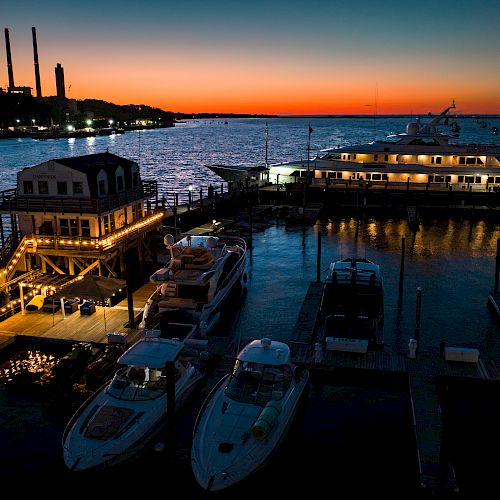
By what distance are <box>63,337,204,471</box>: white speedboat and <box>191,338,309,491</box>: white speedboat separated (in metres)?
1.37

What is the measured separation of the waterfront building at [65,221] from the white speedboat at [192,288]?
4181mm

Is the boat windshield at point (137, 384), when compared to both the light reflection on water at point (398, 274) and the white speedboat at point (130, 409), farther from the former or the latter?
the light reflection on water at point (398, 274)

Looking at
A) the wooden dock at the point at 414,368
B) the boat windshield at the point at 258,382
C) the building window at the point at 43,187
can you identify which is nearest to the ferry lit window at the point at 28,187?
the building window at the point at 43,187

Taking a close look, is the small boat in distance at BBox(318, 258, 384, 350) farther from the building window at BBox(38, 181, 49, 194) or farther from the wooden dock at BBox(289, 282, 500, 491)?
the building window at BBox(38, 181, 49, 194)

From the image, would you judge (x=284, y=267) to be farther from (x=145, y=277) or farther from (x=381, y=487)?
(x=381, y=487)

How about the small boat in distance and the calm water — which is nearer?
the calm water

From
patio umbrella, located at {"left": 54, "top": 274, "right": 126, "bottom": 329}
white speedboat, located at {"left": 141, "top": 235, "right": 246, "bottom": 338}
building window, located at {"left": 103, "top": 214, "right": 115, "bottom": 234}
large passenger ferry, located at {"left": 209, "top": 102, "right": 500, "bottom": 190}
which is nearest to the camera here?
white speedboat, located at {"left": 141, "top": 235, "right": 246, "bottom": 338}

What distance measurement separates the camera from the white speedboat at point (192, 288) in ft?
79.3

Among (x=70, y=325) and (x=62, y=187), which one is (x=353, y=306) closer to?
(x=70, y=325)

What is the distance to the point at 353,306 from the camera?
26484mm

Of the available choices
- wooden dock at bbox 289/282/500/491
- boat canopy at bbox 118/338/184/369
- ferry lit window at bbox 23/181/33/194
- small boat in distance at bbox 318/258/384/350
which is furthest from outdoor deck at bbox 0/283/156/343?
small boat in distance at bbox 318/258/384/350

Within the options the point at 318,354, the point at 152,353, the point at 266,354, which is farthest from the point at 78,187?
the point at 266,354

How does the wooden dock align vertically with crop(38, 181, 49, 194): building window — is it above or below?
below

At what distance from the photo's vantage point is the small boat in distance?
938 inches
